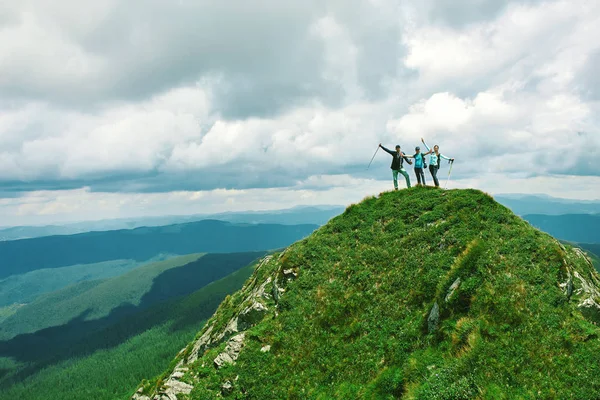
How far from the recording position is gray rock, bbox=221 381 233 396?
64.5ft

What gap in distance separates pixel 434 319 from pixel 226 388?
12.8 meters

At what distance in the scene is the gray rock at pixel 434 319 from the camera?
59.1ft

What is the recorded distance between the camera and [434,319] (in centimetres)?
1833

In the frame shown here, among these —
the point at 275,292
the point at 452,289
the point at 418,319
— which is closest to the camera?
the point at 452,289

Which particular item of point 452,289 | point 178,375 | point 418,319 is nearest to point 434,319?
point 418,319

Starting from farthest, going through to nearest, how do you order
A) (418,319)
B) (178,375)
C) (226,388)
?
(178,375), (226,388), (418,319)

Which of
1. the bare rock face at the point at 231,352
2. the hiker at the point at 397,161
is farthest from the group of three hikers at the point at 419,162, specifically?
the bare rock face at the point at 231,352

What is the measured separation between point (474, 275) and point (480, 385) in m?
7.14

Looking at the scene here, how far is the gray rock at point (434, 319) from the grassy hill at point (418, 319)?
6 cm

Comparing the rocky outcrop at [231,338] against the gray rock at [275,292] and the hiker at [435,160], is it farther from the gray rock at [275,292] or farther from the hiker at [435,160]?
the hiker at [435,160]

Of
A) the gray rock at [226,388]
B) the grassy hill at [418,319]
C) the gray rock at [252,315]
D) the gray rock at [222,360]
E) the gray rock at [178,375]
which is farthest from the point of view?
the gray rock at [252,315]

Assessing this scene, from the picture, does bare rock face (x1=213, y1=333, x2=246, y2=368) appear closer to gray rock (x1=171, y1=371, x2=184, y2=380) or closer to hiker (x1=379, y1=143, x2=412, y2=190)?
gray rock (x1=171, y1=371, x2=184, y2=380)

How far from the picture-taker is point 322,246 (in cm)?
2909

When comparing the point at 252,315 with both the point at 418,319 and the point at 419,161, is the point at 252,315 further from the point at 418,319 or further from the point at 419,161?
the point at 419,161
